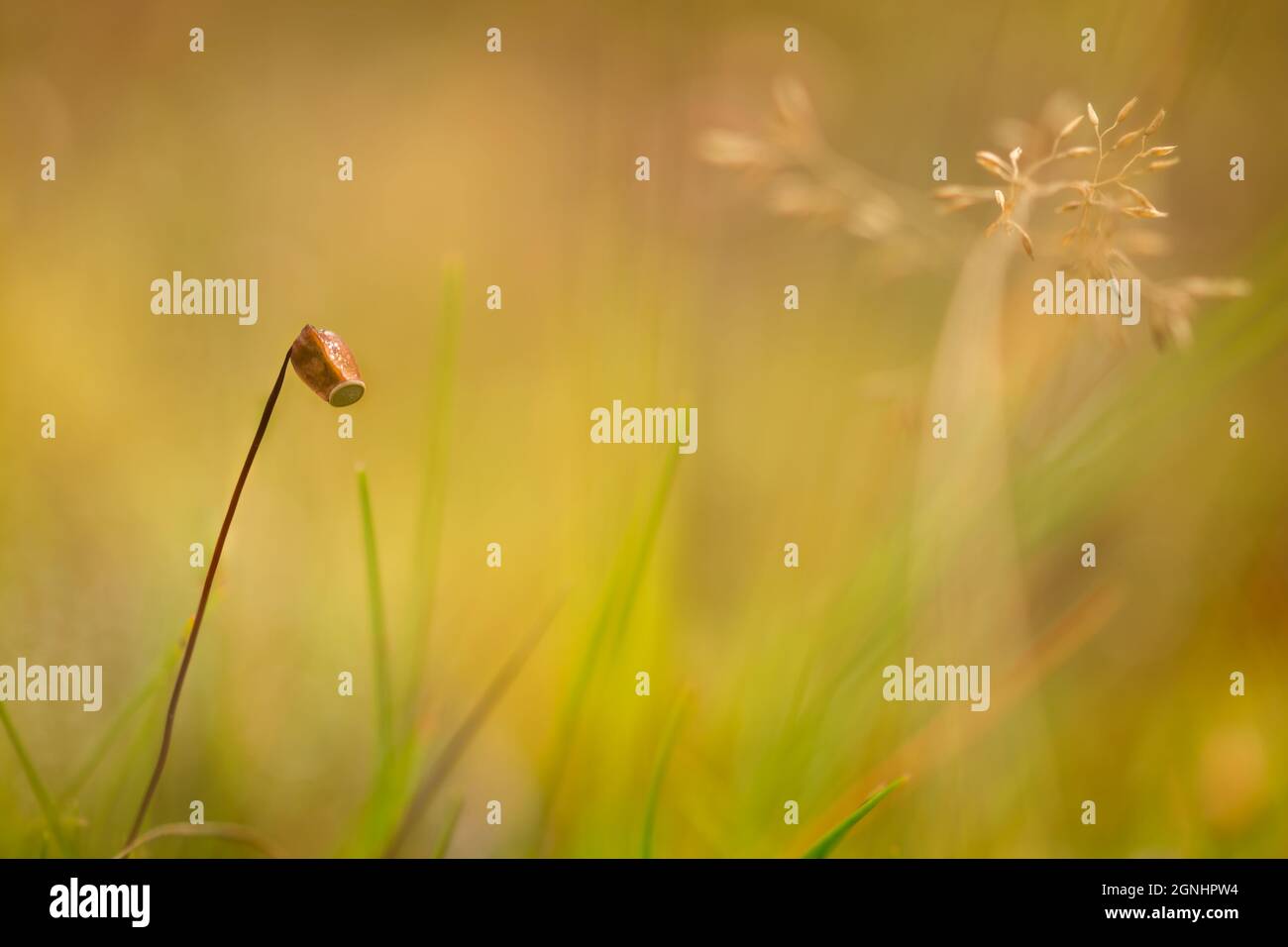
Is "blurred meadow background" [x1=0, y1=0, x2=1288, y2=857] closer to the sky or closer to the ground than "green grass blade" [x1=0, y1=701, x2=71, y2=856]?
closer to the sky

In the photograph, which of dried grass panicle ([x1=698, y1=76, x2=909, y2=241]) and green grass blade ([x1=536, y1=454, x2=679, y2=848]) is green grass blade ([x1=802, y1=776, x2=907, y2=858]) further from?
dried grass panicle ([x1=698, y1=76, x2=909, y2=241])

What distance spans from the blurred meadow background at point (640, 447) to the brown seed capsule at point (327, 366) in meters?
0.24

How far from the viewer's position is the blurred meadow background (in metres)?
1.03

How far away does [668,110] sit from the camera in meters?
1.33

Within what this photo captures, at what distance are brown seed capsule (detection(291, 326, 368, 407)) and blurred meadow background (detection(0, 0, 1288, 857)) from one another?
0.24m

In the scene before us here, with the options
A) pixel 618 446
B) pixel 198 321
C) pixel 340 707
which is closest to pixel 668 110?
pixel 618 446

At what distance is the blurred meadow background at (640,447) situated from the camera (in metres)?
1.03

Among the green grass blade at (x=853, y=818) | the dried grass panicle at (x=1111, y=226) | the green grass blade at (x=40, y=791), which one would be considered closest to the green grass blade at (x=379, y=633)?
the green grass blade at (x=40, y=791)

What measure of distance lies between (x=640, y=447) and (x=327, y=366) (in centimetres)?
53

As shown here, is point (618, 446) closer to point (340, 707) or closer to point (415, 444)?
point (415, 444)

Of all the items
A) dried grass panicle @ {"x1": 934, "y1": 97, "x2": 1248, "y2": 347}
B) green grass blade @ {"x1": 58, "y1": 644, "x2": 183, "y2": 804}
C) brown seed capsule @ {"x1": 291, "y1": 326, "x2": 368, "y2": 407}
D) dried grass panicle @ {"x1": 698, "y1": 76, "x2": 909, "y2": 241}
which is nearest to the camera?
brown seed capsule @ {"x1": 291, "y1": 326, "x2": 368, "y2": 407}

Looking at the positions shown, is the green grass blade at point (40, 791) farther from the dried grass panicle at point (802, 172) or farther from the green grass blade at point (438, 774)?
the dried grass panicle at point (802, 172)

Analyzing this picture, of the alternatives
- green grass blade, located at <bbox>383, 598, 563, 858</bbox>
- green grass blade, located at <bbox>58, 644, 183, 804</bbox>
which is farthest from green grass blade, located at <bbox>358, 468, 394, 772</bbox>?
green grass blade, located at <bbox>58, 644, 183, 804</bbox>
